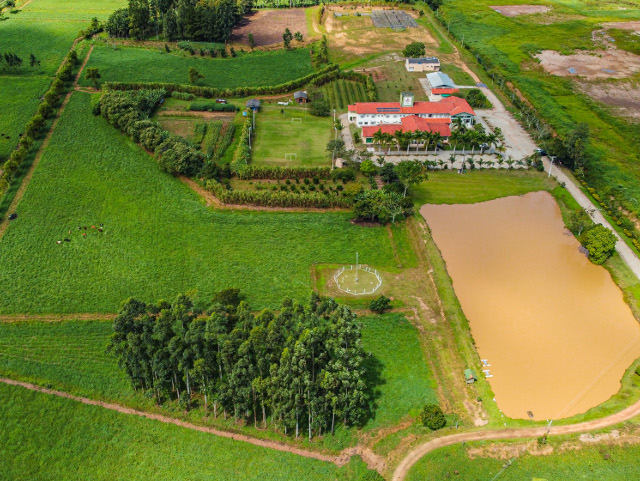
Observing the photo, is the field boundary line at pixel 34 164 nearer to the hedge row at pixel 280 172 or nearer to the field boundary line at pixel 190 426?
the field boundary line at pixel 190 426

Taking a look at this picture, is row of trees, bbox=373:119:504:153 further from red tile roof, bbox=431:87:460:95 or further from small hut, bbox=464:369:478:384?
small hut, bbox=464:369:478:384

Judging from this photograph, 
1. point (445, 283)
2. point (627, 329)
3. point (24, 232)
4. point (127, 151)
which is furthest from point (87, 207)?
point (627, 329)

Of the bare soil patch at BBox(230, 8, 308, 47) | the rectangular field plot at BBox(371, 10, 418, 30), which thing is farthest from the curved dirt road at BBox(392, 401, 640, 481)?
the rectangular field plot at BBox(371, 10, 418, 30)

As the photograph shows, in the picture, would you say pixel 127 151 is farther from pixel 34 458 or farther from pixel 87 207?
pixel 34 458

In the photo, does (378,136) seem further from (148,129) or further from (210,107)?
(148,129)

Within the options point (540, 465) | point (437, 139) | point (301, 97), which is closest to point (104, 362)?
point (540, 465)
